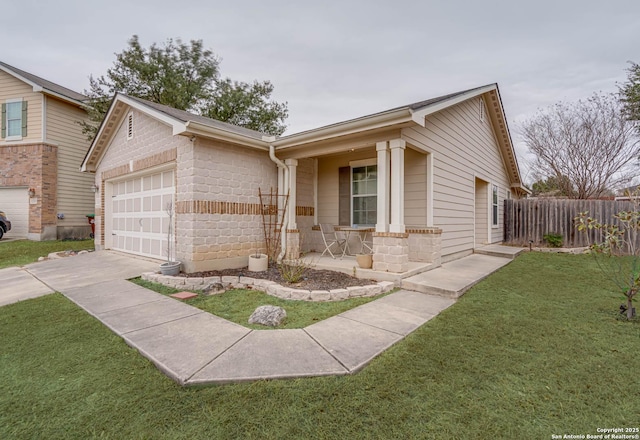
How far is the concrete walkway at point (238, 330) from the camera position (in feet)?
7.97

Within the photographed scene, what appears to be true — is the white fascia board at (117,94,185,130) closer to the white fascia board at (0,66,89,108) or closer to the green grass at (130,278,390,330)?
the green grass at (130,278,390,330)

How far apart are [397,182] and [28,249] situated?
1182 cm

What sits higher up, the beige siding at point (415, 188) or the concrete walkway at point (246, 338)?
the beige siding at point (415, 188)

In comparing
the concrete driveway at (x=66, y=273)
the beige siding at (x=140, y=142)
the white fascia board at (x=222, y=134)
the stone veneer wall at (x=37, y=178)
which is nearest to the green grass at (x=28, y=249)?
the stone veneer wall at (x=37, y=178)

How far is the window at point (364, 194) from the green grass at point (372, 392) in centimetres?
424

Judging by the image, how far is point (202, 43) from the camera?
17734 millimetres

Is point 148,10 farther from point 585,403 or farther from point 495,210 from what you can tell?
point 495,210

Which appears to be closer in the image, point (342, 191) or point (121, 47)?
point (342, 191)

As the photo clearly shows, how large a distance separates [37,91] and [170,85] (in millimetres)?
5986

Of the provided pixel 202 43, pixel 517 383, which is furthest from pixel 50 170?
pixel 517 383

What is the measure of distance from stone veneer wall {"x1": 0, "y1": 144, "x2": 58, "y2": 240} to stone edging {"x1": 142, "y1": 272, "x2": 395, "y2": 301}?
365 inches

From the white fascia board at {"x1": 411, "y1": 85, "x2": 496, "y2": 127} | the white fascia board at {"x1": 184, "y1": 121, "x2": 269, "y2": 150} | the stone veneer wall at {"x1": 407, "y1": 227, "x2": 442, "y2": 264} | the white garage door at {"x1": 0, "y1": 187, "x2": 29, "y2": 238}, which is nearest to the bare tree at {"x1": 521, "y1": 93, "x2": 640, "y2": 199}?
the white fascia board at {"x1": 411, "y1": 85, "x2": 496, "y2": 127}

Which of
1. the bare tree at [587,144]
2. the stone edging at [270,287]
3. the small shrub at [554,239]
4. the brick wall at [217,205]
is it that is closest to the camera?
the stone edging at [270,287]

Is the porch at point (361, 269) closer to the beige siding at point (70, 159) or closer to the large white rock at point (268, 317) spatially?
the large white rock at point (268, 317)
